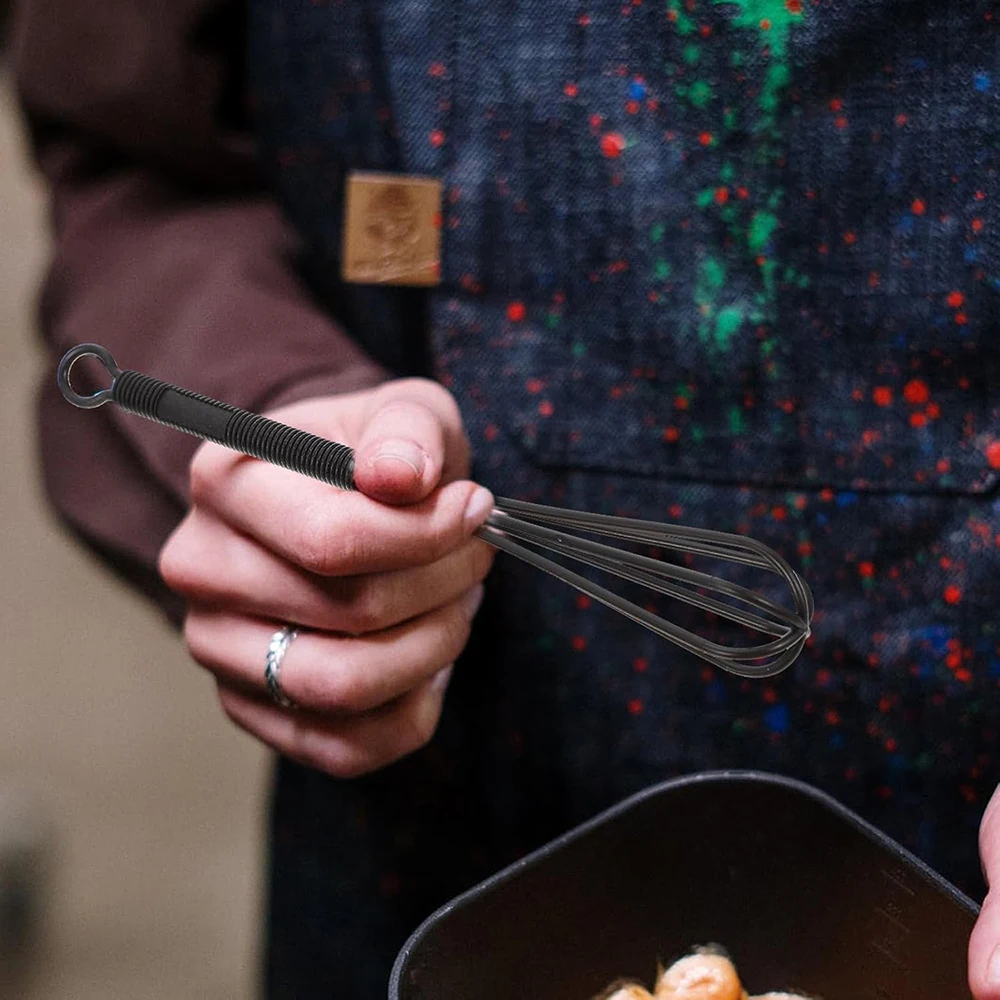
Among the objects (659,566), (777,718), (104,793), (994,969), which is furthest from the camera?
(104,793)

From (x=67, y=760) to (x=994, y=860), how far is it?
124 centimetres

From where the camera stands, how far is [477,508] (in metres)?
0.36

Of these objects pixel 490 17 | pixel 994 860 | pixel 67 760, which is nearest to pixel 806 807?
pixel 994 860

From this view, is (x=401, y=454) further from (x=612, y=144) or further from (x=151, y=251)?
(x=151, y=251)

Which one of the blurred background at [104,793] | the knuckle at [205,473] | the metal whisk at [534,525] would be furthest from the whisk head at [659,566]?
the blurred background at [104,793]

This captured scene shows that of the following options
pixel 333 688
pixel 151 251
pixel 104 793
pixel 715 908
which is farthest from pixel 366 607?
pixel 104 793

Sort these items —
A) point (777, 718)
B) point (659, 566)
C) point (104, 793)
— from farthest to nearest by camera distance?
point (104, 793)
point (777, 718)
point (659, 566)

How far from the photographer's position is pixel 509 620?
0.49 m

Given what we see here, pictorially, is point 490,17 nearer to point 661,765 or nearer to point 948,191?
point 948,191

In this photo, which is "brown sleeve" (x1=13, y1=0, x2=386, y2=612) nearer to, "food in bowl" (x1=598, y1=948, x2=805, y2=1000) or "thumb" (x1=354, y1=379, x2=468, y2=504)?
"thumb" (x1=354, y1=379, x2=468, y2=504)

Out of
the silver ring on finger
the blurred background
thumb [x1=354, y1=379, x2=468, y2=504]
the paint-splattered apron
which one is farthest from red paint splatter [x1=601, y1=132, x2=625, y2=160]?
the blurred background

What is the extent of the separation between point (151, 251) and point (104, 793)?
95 cm

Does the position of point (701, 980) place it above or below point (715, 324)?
below

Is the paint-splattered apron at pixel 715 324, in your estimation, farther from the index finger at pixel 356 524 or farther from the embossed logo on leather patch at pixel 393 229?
the index finger at pixel 356 524
